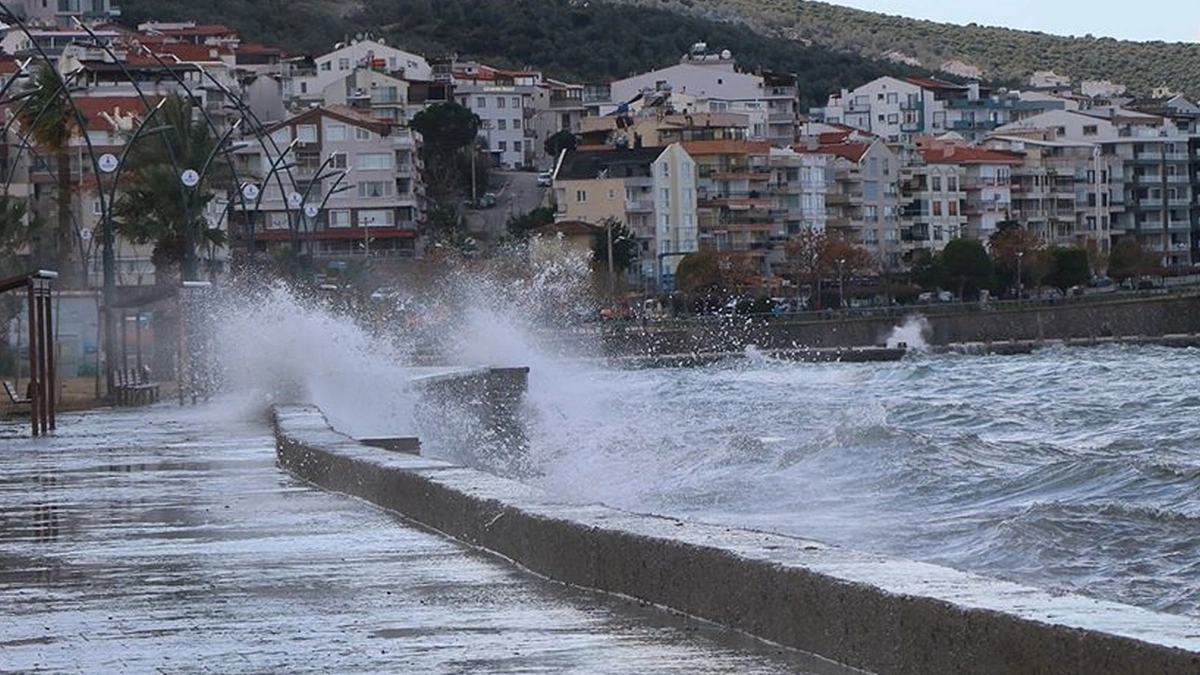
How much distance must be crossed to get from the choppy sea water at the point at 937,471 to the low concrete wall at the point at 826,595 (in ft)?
6.67

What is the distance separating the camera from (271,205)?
134 m

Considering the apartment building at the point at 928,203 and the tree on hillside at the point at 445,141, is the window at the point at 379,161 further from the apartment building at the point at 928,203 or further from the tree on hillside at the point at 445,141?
the apartment building at the point at 928,203

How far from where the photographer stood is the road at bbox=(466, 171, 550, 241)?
503ft

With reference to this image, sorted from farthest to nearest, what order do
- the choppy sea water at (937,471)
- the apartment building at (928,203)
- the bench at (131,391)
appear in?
the apartment building at (928,203), the bench at (131,391), the choppy sea water at (937,471)

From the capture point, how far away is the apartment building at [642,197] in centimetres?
14275

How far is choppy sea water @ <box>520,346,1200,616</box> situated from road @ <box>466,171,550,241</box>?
8987 cm

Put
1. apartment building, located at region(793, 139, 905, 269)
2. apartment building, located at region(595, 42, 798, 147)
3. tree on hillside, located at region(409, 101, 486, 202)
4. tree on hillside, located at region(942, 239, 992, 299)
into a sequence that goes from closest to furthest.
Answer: tree on hillside, located at region(942, 239, 992, 299) < tree on hillside, located at region(409, 101, 486, 202) < apartment building, located at region(793, 139, 905, 269) < apartment building, located at region(595, 42, 798, 147)

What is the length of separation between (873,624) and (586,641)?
4.12 feet

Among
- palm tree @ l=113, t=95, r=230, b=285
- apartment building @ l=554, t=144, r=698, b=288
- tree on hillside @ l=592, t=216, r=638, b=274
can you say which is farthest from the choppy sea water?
apartment building @ l=554, t=144, r=698, b=288

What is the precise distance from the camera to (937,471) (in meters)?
27.2


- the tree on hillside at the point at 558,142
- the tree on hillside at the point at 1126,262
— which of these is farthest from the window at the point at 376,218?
the tree on hillside at the point at 1126,262

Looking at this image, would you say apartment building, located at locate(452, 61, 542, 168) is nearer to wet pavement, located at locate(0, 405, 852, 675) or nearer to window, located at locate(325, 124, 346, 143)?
window, located at locate(325, 124, 346, 143)

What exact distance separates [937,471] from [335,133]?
114 m

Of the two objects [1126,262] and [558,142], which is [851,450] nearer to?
[1126,262]
